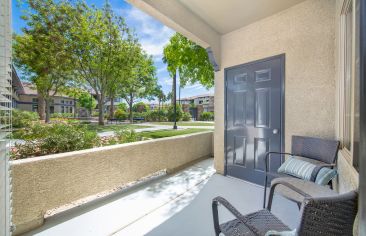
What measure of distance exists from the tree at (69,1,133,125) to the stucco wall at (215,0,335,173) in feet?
31.6

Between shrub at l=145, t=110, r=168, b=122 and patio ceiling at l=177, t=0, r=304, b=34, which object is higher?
patio ceiling at l=177, t=0, r=304, b=34

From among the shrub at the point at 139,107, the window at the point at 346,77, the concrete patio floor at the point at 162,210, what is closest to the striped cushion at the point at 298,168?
the window at the point at 346,77

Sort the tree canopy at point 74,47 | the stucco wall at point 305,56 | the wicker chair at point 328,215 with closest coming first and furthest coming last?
the wicker chair at point 328,215
the stucco wall at point 305,56
the tree canopy at point 74,47

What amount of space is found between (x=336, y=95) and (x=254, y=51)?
1.38m

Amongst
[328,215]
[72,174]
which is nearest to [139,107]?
[72,174]

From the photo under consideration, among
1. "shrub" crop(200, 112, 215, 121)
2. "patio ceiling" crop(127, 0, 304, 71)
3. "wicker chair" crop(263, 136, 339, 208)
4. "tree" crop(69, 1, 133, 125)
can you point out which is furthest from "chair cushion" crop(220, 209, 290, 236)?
"shrub" crop(200, 112, 215, 121)

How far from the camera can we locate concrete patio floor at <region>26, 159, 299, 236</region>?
191 cm

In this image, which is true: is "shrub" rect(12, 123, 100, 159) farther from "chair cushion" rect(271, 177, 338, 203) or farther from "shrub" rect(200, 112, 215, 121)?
"shrub" rect(200, 112, 215, 121)

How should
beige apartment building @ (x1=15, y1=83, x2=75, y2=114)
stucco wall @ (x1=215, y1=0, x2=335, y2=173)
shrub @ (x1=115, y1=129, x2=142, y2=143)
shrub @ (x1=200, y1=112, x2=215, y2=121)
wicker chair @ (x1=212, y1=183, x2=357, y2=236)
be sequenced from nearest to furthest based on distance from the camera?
wicker chair @ (x1=212, y1=183, x2=357, y2=236), stucco wall @ (x1=215, y1=0, x2=335, y2=173), shrub @ (x1=115, y1=129, x2=142, y2=143), beige apartment building @ (x1=15, y1=83, x2=75, y2=114), shrub @ (x1=200, y1=112, x2=215, y2=121)

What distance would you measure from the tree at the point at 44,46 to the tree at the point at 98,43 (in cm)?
57

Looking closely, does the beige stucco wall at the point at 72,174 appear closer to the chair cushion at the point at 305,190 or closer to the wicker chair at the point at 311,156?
the wicker chair at the point at 311,156

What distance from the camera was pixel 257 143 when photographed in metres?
3.09

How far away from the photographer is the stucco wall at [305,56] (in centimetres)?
238

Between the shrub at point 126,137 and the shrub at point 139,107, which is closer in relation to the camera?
the shrub at point 126,137
